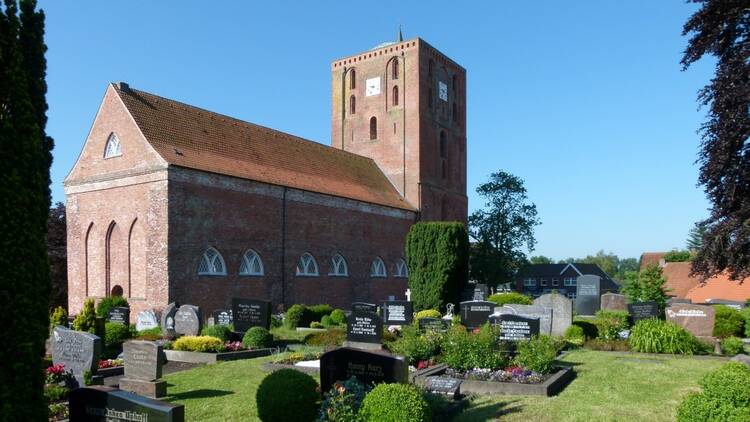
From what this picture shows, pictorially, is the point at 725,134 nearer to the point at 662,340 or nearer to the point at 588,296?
the point at 662,340

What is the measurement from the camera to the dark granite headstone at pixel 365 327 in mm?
15883

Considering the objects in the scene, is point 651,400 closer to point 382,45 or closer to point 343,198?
point 343,198

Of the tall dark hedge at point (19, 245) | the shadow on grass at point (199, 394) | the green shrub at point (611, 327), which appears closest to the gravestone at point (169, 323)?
the shadow on grass at point (199, 394)

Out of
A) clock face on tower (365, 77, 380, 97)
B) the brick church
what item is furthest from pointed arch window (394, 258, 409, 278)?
clock face on tower (365, 77, 380, 97)

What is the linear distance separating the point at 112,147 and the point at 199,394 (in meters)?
19.1

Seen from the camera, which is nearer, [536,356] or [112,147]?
[536,356]

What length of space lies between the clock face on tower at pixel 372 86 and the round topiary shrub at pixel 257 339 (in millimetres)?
28312

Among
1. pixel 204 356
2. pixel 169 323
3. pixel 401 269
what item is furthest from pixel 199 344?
pixel 401 269

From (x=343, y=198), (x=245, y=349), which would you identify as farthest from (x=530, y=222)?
(x=245, y=349)

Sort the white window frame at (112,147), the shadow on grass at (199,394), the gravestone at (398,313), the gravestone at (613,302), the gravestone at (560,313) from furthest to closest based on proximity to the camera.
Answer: the white window frame at (112,147), the gravestone at (613,302), the gravestone at (398,313), the gravestone at (560,313), the shadow on grass at (199,394)

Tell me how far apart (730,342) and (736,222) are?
10.5 feet

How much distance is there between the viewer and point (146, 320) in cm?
2214

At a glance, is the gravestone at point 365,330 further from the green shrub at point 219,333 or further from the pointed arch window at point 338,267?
the pointed arch window at point 338,267

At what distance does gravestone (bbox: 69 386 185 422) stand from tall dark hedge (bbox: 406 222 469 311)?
78.2ft
